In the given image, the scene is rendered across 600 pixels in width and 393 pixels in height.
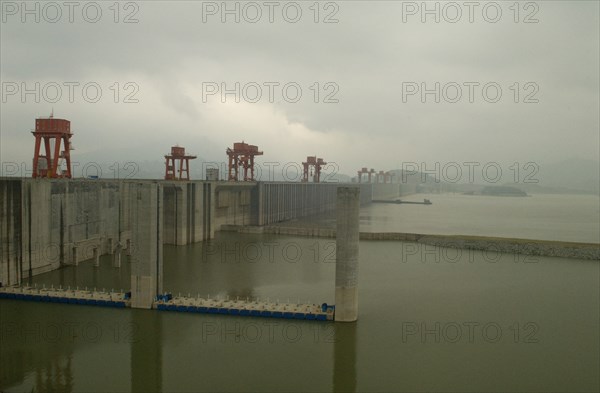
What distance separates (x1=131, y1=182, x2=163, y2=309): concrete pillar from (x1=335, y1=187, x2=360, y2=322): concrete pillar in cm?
597

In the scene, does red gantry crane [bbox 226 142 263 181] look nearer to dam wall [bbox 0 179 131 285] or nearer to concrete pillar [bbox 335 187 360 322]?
dam wall [bbox 0 179 131 285]

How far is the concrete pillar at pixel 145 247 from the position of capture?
48.3 feet

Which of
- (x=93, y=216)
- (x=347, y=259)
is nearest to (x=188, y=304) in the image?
(x=347, y=259)

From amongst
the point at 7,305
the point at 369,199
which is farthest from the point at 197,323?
the point at 369,199

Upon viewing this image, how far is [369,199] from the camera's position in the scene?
91312mm

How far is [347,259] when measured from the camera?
45.4ft

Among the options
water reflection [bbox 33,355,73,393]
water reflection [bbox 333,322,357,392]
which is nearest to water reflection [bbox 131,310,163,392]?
water reflection [bbox 33,355,73,393]

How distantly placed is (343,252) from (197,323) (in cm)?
487

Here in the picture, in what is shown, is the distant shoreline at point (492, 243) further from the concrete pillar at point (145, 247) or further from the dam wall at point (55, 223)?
the concrete pillar at point (145, 247)

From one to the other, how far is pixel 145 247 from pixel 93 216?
987cm

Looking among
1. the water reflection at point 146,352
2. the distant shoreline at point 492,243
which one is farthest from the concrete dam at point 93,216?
the distant shoreline at point 492,243

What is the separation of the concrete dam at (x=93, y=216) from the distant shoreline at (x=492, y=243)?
3.85 m

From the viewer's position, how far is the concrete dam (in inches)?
677

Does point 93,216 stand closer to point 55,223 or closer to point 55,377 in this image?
point 55,223
